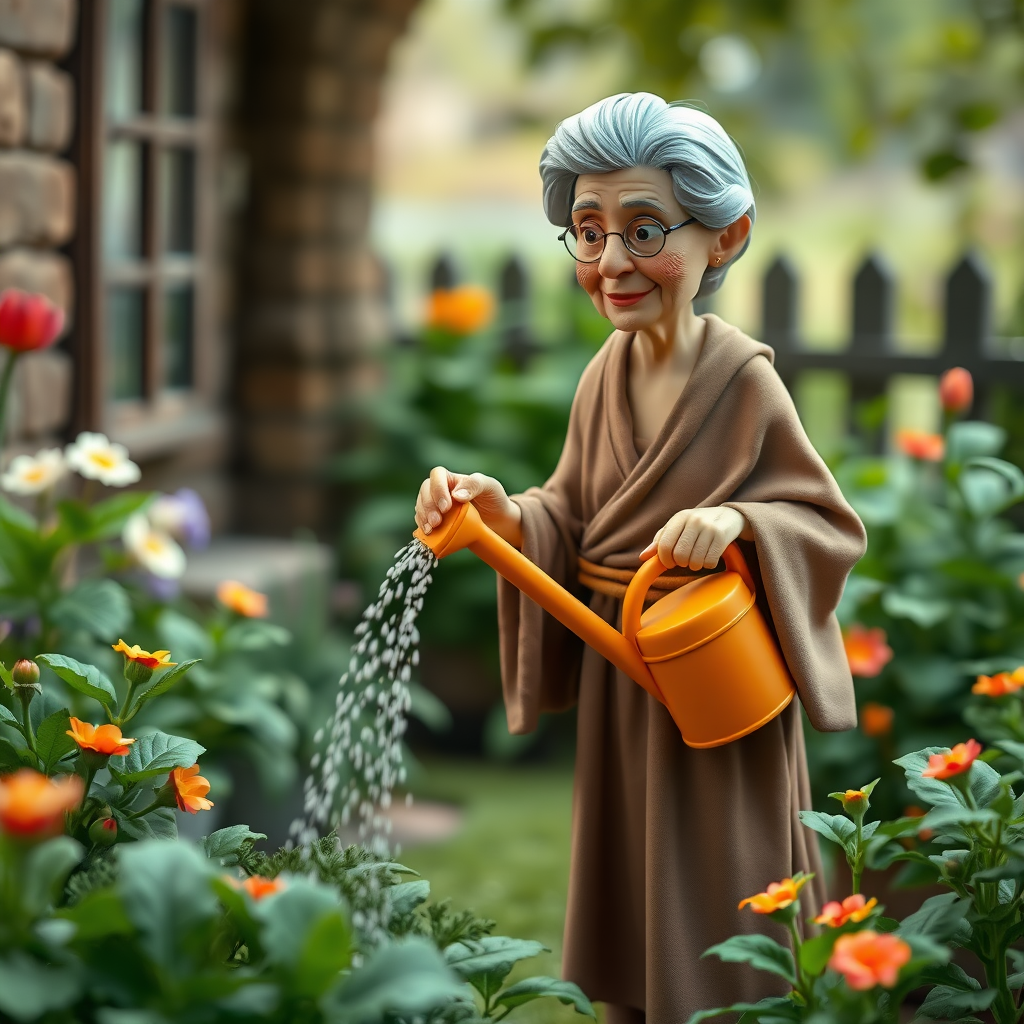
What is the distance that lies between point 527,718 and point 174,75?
2537mm

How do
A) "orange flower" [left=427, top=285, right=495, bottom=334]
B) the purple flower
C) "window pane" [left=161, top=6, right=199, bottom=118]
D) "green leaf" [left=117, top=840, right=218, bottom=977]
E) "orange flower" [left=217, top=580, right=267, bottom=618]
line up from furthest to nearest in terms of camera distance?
"orange flower" [left=427, top=285, right=495, bottom=334], "window pane" [left=161, top=6, right=199, bottom=118], the purple flower, "orange flower" [left=217, top=580, right=267, bottom=618], "green leaf" [left=117, top=840, right=218, bottom=977]

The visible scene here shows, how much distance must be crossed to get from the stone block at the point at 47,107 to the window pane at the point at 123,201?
361 mm

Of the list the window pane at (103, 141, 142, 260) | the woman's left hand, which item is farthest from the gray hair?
the window pane at (103, 141, 142, 260)

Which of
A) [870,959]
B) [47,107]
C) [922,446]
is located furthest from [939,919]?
[47,107]

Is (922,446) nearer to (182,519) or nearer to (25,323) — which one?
(182,519)

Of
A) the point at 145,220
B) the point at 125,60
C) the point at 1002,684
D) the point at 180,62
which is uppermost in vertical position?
the point at 180,62

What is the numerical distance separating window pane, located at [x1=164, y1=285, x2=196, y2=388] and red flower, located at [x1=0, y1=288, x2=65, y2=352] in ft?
5.07

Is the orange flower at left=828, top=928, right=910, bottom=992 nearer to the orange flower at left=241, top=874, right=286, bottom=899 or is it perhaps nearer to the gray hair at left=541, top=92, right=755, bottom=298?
the orange flower at left=241, top=874, right=286, bottom=899

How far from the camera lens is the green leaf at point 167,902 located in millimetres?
1212

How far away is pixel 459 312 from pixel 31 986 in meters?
3.38

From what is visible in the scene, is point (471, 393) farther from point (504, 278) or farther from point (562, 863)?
point (562, 863)

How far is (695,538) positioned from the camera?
1.68m

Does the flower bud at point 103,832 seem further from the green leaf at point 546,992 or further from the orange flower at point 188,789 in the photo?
the green leaf at point 546,992

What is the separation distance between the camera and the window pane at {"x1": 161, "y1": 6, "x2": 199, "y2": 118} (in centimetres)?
374
